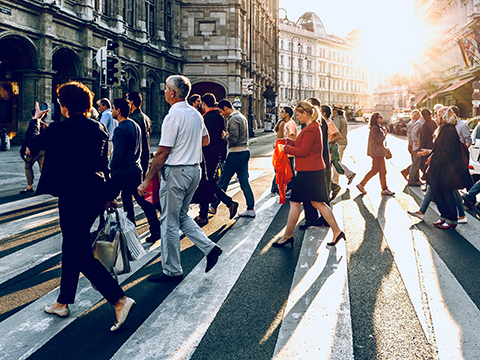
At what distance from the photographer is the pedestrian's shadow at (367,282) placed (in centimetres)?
351

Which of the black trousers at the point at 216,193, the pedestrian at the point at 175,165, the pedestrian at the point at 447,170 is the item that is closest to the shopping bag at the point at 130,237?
the pedestrian at the point at 175,165

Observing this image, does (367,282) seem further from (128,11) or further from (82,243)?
(128,11)

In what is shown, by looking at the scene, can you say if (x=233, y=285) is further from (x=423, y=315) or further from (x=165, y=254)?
(x=423, y=315)

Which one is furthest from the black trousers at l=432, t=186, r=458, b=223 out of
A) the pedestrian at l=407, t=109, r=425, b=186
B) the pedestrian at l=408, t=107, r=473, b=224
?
the pedestrian at l=407, t=109, r=425, b=186

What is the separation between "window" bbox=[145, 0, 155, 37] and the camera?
31062mm

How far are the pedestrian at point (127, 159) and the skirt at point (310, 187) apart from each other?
74.1 inches

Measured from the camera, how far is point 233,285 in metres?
4.69

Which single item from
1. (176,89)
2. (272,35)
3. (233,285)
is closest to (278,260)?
(233,285)

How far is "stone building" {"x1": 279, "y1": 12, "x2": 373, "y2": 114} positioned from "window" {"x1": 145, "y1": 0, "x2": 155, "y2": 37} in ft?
179

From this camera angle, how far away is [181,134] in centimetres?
469

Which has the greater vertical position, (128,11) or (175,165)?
(128,11)

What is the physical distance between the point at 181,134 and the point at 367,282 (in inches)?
89.1

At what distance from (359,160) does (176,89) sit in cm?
1376

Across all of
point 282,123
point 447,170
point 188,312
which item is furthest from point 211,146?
point 188,312
